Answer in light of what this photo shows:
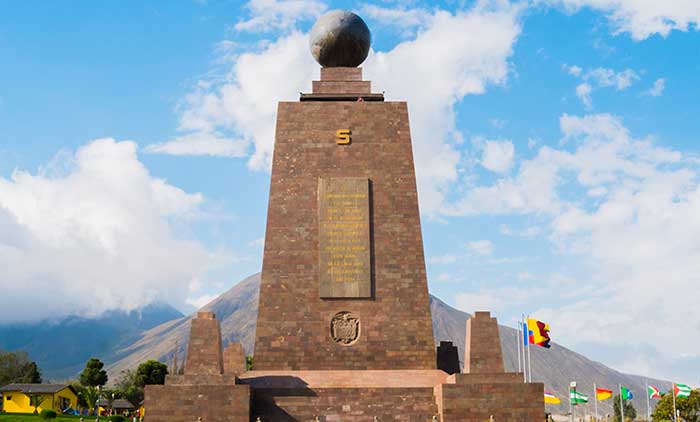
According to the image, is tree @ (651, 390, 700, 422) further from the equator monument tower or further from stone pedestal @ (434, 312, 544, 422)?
stone pedestal @ (434, 312, 544, 422)

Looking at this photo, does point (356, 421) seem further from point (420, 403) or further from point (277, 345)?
point (277, 345)

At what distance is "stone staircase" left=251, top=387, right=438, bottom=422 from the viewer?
680 inches

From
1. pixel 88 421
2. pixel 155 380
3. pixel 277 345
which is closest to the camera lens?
pixel 277 345

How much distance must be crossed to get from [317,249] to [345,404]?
14.2ft

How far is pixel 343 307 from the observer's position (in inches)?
769

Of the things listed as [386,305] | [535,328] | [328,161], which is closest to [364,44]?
[328,161]

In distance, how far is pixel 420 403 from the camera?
17.5 metres

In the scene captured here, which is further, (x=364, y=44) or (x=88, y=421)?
A: (x=88, y=421)

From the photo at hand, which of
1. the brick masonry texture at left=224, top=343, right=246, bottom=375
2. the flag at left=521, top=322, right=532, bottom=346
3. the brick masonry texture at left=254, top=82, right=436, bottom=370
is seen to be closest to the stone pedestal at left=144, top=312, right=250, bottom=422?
the brick masonry texture at left=254, top=82, right=436, bottom=370

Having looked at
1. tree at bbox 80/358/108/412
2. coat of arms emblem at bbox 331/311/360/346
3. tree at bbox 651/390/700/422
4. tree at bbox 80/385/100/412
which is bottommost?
tree at bbox 651/390/700/422

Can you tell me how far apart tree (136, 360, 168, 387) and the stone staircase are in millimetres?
32529

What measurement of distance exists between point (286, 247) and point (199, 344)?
138 inches

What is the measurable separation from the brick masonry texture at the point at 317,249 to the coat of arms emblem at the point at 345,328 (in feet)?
0.43

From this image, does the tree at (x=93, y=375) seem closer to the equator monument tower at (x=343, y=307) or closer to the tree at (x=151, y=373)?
the tree at (x=151, y=373)
